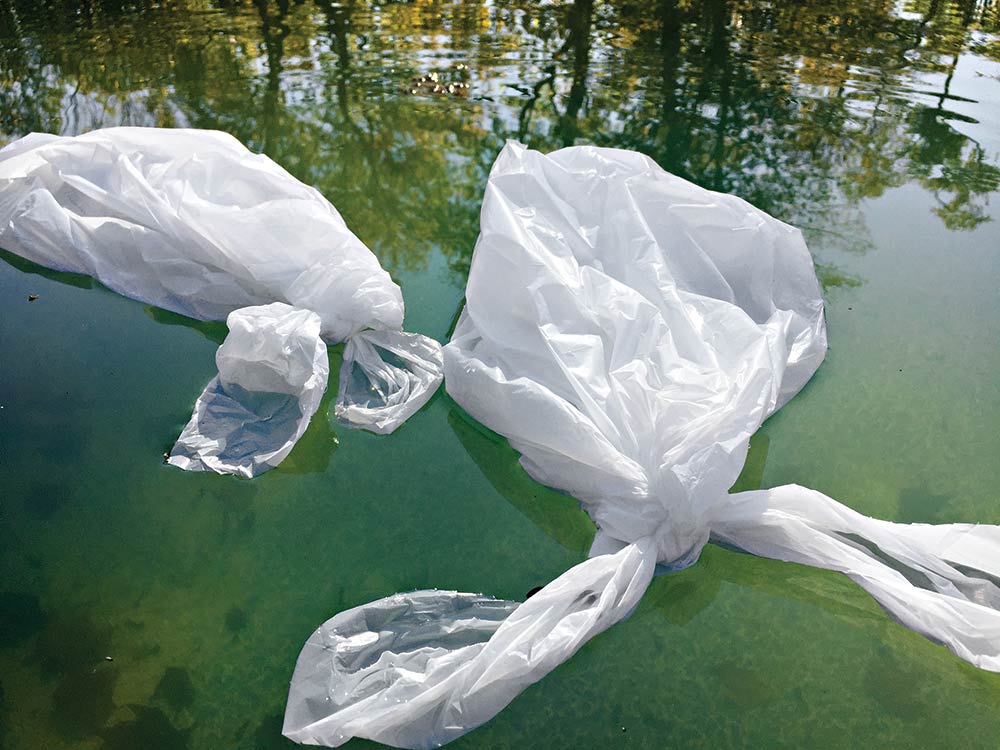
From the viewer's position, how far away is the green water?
1.46 metres

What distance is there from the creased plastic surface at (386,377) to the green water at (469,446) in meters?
0.05

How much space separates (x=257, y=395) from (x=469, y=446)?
50 cm

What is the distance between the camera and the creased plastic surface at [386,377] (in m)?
1.96

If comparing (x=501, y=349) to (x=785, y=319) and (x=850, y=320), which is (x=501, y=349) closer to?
(x=785, y=319)

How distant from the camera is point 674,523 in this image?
1.60 metres

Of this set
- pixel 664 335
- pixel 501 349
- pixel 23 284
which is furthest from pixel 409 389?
pixel 23 284

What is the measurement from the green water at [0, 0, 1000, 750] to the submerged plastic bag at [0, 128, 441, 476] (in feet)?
0.24

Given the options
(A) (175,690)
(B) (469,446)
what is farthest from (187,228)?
(A) (175,690)

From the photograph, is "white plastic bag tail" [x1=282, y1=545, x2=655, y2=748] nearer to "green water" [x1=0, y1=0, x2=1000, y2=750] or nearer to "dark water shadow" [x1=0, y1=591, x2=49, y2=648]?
"green water" [x1=0, y1=0, x2=1000, y2=750]

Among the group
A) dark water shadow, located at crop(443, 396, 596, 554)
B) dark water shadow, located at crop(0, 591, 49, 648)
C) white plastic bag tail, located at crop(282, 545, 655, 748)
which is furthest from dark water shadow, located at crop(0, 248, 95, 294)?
white plastic bag tail, located at crop(282, 545, 655, 748)

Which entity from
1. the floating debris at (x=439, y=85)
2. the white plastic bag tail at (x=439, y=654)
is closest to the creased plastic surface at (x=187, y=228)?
the white plastic bag tail at (x=439, y=654)

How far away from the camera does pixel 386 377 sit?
2.05 metres

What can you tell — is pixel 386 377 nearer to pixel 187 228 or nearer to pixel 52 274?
pixel 187 228

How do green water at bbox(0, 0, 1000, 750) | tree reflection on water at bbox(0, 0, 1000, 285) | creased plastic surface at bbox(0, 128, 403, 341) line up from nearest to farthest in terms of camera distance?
green water at bbox(0, 0, 1000, 750)
creased plastic surface at bbox(0, 128, 403, 341)
tree reflection on water at bbox(0, 0, 1000, 285)
